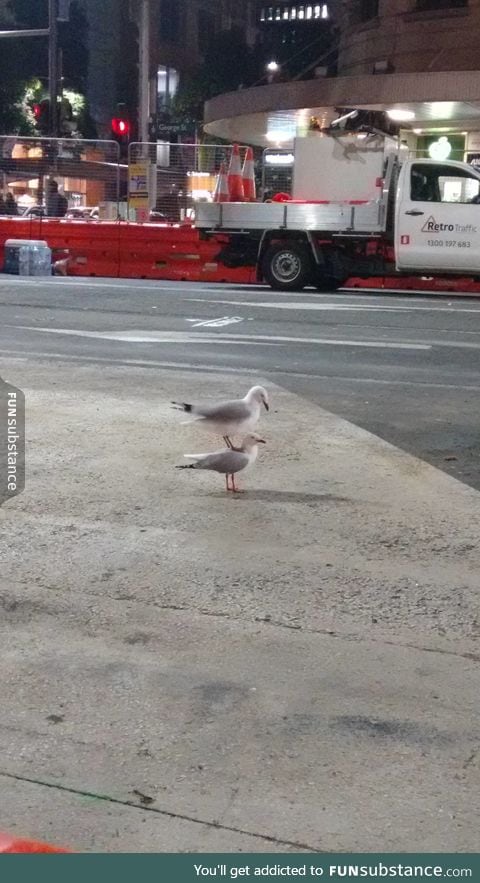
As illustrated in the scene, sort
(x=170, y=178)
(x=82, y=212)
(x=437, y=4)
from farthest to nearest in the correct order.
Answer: (x=437, y=4) → (x=82, y=212) → (x=170, y=178)

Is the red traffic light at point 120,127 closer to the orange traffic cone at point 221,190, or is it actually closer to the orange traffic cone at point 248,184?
the orange traffic cone at point 248,184

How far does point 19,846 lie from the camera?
2.75 metres

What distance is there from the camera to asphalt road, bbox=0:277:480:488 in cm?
861

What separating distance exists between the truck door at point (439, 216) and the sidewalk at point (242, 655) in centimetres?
1227

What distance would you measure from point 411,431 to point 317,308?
8.34 meters

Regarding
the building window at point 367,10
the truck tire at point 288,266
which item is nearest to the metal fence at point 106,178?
the truck tire at point 288,266

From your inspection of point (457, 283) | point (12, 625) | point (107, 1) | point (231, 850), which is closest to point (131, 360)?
point (12, 625)

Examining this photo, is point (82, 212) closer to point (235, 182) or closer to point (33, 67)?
point (235, 182)

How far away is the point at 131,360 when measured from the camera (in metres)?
11.0

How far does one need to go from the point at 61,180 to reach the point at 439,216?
427 inches

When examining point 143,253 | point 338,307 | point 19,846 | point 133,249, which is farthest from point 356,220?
point 19,846

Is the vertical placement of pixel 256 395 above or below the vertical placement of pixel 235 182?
below

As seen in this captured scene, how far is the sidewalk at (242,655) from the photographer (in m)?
3.12
